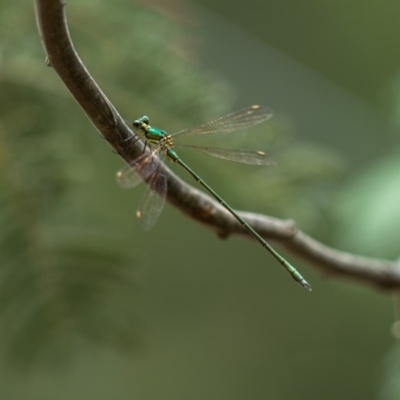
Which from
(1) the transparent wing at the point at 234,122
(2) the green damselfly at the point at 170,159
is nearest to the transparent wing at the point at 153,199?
(2) the green damselfly at the point at 170,159

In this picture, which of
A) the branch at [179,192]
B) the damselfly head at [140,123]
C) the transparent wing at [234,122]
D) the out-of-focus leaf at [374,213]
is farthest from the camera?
the out-of-focus leaf at [374,213]

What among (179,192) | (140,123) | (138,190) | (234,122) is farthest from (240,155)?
(138,190)

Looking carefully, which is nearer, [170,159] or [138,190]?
[170,159]

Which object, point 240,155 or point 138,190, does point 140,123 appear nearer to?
point 240,155

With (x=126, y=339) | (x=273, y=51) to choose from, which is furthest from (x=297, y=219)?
(x=273, y=51)

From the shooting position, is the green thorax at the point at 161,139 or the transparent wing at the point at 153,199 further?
the green thorax at the point at 161,139

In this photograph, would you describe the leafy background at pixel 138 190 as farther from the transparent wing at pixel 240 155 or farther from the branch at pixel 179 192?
the branch at pixel 179 192

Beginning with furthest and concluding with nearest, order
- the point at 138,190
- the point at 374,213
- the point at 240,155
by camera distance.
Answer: the point at 138,190 < the point at 374,213 < the point at 240,155

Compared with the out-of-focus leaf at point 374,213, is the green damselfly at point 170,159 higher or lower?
lower

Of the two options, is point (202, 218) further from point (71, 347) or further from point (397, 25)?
point (397, 25)
